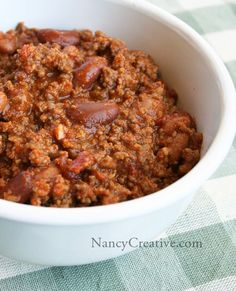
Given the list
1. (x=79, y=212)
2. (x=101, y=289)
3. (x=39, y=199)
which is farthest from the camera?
(x=101, y=289)

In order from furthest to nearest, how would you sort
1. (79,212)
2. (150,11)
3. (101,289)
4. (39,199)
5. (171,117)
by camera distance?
(150,11), (171,117), (101,289), (39,199), (79,212)

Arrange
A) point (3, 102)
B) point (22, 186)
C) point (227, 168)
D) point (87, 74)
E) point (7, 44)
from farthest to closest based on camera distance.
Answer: point (227, 168) < point (7, 44) < point (87, 74) < point (3, 102) < point (22, 186)

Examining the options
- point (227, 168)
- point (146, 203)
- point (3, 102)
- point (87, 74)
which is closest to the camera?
point (146, 203)

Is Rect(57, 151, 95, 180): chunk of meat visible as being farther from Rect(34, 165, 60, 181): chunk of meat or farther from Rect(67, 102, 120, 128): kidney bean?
Rect(67, 102, 120, 128): kidney bean

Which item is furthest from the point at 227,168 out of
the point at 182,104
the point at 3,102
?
the point at 3,102

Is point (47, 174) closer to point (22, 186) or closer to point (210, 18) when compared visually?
point (22, 186)

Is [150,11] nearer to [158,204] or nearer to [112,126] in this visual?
[112,126]

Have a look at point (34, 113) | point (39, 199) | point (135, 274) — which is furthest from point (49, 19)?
point (135, 274)

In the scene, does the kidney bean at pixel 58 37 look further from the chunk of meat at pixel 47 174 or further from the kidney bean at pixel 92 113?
the chunk of meat at pixel 47 174
